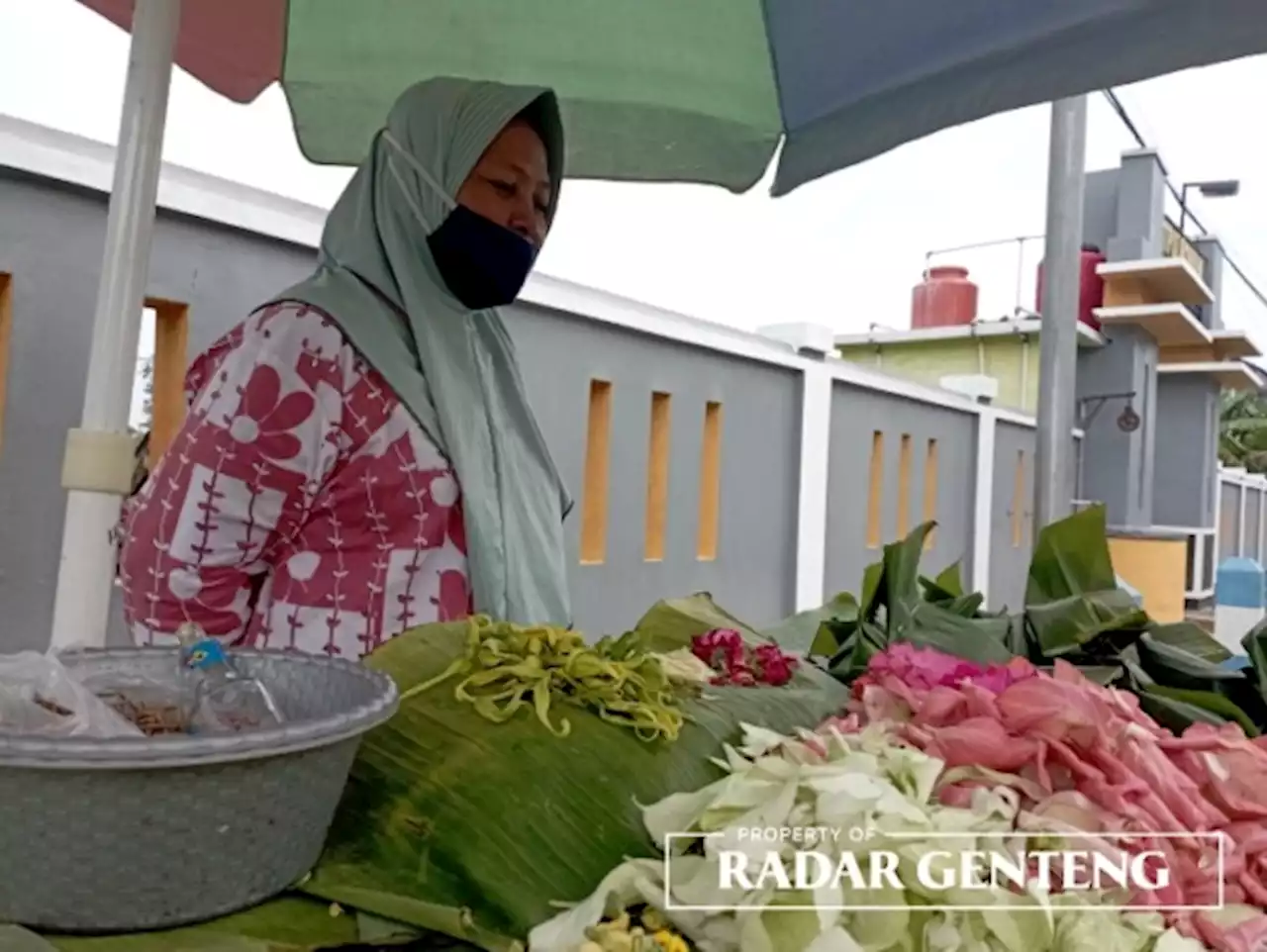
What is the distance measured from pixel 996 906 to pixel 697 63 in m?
1.73

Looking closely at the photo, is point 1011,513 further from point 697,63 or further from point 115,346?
point 115,346

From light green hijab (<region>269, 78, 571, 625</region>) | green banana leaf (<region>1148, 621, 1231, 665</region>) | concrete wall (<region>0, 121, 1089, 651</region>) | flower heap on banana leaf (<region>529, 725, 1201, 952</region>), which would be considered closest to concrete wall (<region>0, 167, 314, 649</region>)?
concrete wall (<region>0, 121, 1089, 651</region>)

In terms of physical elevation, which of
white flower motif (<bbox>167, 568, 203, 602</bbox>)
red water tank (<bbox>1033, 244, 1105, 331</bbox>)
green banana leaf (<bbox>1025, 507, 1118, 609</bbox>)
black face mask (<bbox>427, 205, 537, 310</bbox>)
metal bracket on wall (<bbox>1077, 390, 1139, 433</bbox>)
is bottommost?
white flower motif (<bbox>167, 568, 203, 602</bbox>)

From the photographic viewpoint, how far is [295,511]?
55.0 inches

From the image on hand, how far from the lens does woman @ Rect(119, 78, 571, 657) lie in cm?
136

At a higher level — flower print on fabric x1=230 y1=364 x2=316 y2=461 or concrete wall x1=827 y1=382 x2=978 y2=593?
concrete wall x1=827 y1=382 x2=978 y2=593

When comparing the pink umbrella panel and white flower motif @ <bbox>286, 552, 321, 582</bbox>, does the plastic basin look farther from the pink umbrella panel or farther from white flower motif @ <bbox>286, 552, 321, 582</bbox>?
the pink umbrella panel

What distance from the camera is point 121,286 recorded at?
4.21 feet

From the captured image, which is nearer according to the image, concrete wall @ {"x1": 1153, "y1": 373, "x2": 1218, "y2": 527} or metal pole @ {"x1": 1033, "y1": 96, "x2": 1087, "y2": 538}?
metal pole @ {"x1": 1033, "y1": 96, "x2": 1087, "y2": 538}

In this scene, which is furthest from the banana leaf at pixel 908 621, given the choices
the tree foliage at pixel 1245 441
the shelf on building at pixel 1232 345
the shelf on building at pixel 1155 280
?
the tree foliage at pixel 1245 441

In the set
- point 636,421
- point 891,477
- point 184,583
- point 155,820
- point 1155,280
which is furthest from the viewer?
point 1155,280

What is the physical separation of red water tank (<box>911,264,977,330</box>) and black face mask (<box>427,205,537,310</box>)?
409 inches

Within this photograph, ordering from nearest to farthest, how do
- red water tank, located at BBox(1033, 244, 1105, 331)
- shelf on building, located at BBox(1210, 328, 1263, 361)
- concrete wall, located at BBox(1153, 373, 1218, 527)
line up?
red water tank, located at BBox(1033, 244, 1105, 331) → shelf on building, located at BBox(1210, 328, 1263, 361) → concrete wall, located at BBox(1153, 373, 1218, 527)

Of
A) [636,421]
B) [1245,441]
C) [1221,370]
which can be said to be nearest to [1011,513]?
[1221,370]
